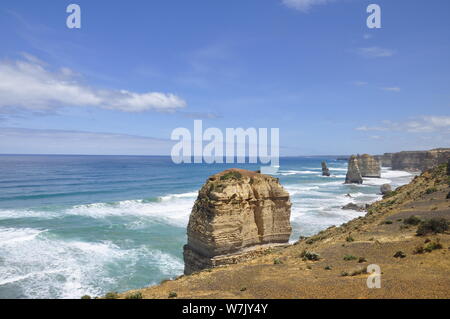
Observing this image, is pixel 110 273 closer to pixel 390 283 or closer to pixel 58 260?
pixel 58 260

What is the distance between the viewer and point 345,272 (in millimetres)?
12625

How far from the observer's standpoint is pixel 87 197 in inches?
2270

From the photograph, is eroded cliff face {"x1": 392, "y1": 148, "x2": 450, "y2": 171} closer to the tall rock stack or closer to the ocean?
the ocean

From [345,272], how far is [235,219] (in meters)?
7.43

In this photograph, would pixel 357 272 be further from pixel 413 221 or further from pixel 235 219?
pixel 413 221

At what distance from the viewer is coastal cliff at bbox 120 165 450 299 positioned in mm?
10699

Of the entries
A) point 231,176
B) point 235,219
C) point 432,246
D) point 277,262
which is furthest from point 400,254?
point 231,176

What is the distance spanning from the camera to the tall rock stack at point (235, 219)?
17.9 metres

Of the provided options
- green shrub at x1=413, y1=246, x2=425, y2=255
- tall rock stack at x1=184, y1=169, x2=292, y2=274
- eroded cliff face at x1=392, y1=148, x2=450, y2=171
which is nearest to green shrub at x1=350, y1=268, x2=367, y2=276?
green shrub at x1=413, y1=246, x2=425, y2=255

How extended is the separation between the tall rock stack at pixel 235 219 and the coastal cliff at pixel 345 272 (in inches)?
69.4

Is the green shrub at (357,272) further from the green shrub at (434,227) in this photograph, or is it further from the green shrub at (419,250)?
the green shrub at (434,227)

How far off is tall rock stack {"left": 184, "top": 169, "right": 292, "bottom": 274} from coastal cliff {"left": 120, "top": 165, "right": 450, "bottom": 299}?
176cm
